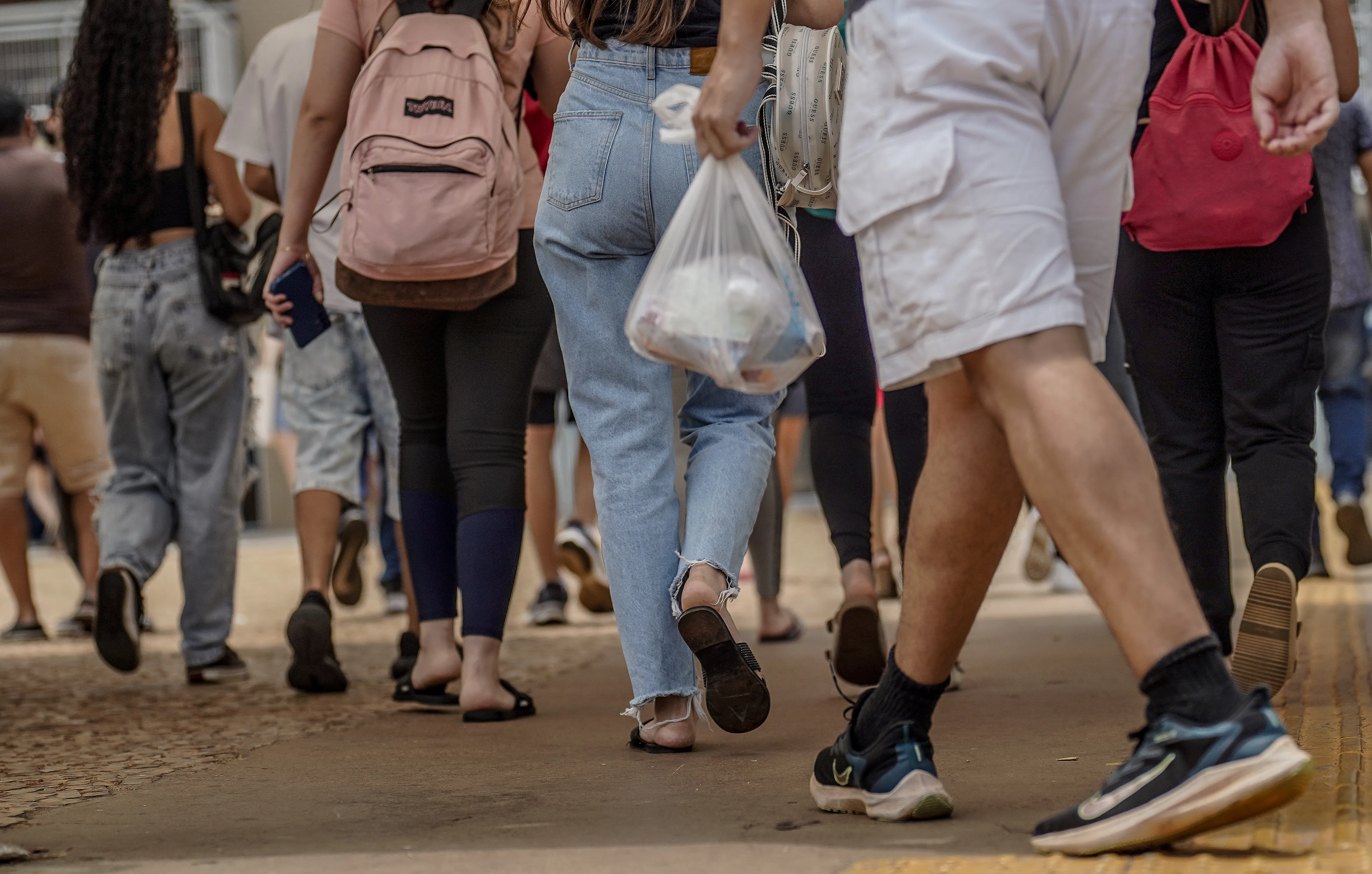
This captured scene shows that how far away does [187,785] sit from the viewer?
2.91 meters

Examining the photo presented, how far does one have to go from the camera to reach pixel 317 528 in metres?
4.68

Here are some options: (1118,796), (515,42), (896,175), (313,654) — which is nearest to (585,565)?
(313,654)

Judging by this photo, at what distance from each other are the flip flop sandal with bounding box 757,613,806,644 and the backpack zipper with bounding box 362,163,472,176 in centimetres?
230

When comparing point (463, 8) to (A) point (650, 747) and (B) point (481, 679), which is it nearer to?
(B) point (481, 679)

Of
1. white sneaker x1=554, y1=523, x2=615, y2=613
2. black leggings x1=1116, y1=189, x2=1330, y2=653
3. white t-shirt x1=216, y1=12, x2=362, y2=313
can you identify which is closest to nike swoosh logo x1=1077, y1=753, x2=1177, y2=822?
black leggings x1=1116, y1=189, x2=1330, y2=653

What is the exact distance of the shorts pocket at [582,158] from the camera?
2.98m

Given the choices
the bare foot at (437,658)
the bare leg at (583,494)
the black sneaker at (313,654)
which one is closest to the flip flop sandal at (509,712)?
the bare foot at (437,658)

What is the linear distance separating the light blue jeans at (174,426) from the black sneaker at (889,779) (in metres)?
2.95

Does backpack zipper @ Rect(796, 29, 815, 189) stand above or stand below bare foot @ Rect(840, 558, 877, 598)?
above

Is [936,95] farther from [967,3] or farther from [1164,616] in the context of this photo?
[1164,616]

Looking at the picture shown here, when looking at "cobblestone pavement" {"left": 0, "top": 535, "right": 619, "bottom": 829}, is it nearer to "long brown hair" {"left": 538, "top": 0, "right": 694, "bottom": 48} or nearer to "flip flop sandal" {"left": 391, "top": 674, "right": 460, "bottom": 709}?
"flip flop sandal" {"left": 391, "top": 674, "right": 460, "bottom": 709}

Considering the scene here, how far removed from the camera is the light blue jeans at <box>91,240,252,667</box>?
4770 mm

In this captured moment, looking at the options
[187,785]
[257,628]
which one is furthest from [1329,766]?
[257,628]

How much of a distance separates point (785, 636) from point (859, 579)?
4.59 feet
